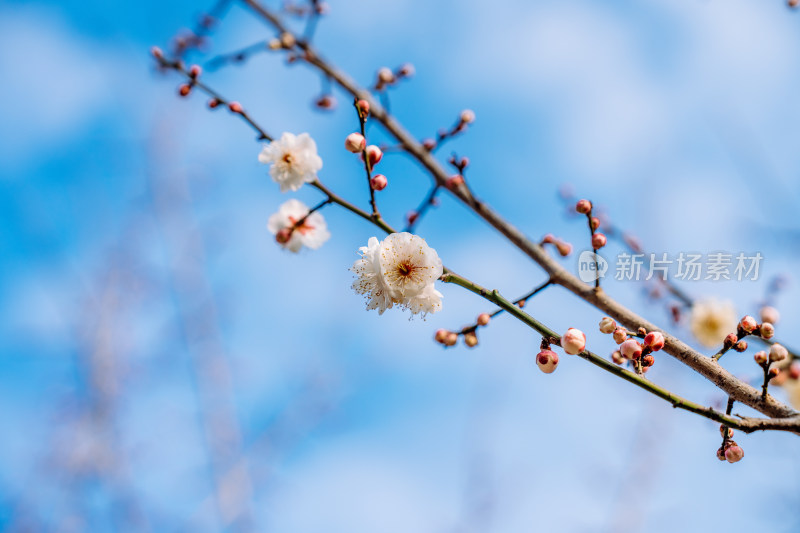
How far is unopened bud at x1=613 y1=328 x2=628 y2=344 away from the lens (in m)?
1.35

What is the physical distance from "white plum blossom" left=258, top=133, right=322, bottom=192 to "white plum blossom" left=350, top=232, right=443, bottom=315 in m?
0.39

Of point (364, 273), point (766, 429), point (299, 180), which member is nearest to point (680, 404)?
point (766, 429)

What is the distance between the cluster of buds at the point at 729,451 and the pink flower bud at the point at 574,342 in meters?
0.40

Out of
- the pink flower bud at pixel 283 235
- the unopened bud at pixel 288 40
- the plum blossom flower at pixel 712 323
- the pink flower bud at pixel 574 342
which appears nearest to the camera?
the pink flower bud at pixel 574 342

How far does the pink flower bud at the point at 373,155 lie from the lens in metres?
1.63

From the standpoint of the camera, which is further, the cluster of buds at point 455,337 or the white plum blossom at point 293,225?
the white plum blossom at point 293,225

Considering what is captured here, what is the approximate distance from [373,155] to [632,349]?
2.90ft

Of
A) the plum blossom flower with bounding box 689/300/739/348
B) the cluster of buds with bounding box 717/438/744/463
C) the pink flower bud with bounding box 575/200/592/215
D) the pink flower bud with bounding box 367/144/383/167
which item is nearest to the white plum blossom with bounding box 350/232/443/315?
the pink flower bud with bounding box 367/144/383/167

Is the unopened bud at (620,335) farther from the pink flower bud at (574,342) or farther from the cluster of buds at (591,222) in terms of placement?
the cluster of buds at (591,222)

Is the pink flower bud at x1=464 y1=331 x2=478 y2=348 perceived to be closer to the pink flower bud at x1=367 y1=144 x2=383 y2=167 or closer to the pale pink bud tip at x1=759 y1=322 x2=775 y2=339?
the pink flower bud at x1=367 y1=144 x2=383 y2=167

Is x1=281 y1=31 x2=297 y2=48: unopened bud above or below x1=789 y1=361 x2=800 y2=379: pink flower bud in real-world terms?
above

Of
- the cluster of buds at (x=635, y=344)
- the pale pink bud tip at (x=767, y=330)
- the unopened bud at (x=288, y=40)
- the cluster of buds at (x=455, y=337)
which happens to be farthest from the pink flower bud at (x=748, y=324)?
the unopened bud at (x=288, y=40)

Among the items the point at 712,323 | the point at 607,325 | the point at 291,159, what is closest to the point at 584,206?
the point at 607,325

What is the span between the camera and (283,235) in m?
1.97
